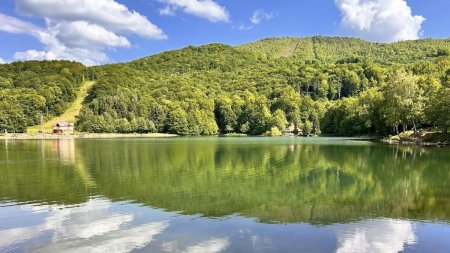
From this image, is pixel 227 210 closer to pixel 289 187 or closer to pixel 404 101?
pixel 289 187

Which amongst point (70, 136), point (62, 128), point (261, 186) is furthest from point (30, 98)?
point (261, 186)

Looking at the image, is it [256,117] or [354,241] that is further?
[256,117]

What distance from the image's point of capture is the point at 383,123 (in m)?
97.5

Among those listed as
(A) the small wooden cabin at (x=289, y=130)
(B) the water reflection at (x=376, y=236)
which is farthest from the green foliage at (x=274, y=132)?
(B) the water reflection at (x=376, y=236)

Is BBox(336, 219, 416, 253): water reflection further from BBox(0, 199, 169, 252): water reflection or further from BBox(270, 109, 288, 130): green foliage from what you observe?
BBox(270, 109, 288, 130): green foliage

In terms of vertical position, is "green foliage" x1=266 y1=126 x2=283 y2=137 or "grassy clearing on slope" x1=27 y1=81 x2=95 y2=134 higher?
"grassy clearing on slope" x1=27 y1=81 x2=95 y2=134

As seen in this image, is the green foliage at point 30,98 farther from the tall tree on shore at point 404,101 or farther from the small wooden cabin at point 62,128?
the tall tree on shore at point 404,101

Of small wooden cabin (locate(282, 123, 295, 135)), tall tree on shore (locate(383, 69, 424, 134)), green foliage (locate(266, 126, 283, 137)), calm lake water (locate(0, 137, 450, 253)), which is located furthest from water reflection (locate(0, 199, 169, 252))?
small wooden cabin (locate(282, 123, 295, 135))

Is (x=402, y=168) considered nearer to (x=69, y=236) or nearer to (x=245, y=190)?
(x=245, y=190)

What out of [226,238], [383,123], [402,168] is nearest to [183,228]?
[226,238]

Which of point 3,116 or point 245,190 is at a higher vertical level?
point 3,116

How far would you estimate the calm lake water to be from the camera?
15.2 metres

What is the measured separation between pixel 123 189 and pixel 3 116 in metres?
137

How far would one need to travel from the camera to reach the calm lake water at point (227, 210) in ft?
49.9
